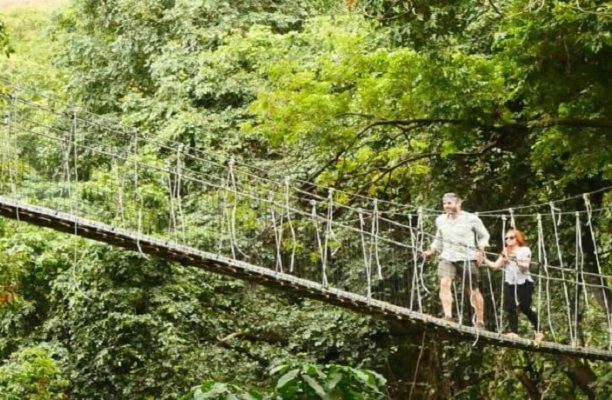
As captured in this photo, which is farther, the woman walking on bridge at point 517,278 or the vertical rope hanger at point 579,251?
the vertical rope hanger at point 579,251

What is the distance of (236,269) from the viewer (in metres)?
3.67

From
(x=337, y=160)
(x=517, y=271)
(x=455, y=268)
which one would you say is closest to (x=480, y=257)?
(x=455, y=268)

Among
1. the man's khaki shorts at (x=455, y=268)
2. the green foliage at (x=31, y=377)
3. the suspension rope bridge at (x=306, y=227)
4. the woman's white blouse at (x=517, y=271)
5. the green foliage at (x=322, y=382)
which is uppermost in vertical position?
the green foliage at (x=322, y=382)

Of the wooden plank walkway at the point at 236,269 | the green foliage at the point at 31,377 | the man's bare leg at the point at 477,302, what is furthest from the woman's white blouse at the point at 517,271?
the green foliage at the point at 31,377

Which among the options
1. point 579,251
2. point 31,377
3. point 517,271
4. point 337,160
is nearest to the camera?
point 517,271

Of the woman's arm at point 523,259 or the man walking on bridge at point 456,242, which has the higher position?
the man walking on bridge at point 456,242

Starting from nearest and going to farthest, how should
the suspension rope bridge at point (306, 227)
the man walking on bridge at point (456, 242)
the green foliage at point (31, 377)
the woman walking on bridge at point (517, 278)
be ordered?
the man walking on bridge at point (456, 242) < the woman walking on bridge at point (517, 278) < the green foliage at point (31, 377) < the suspension rope bridge at point (306, 227)

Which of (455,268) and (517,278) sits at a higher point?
(455,268)

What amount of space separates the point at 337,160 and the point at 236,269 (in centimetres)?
275

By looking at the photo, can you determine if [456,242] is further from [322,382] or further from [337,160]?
[322,382]

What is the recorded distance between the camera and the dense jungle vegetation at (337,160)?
5.11 meters

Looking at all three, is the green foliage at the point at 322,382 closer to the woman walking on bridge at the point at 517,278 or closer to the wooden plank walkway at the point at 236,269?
the wooden plank walkway at the point at 236,269

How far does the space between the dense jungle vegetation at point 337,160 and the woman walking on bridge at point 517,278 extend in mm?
917

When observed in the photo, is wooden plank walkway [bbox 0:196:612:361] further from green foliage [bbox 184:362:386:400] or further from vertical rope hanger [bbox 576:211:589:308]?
green foliage [bbox 184:362:386:400]
